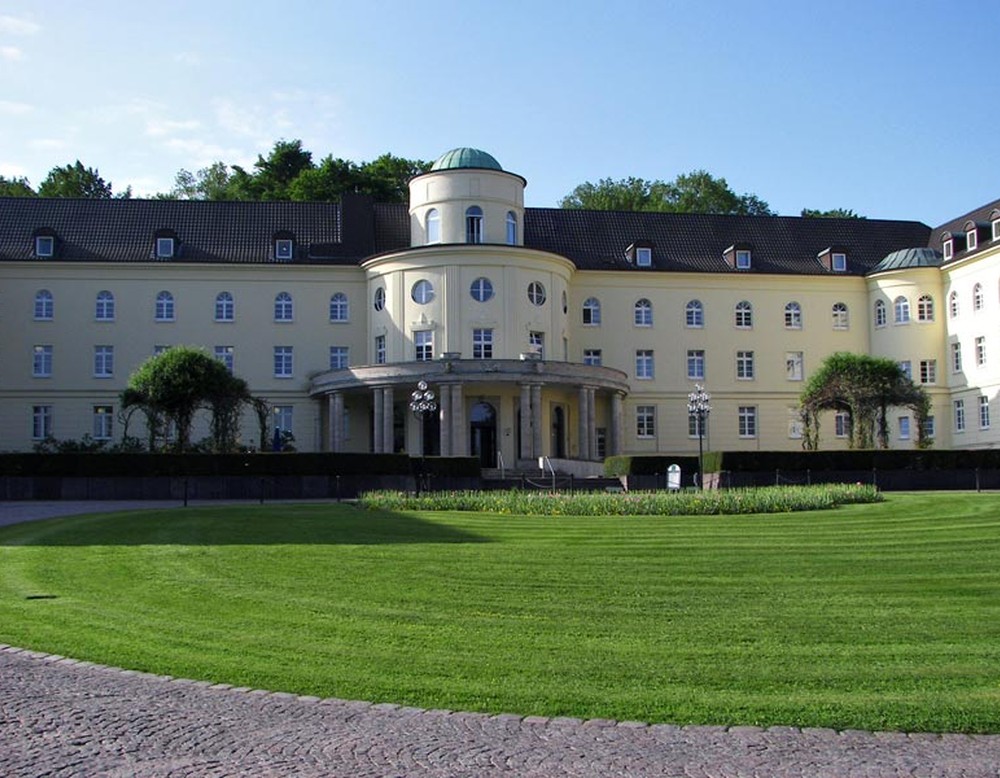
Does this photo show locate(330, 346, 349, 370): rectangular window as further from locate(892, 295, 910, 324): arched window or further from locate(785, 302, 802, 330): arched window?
locate(892, 295, 910, 324): arched window

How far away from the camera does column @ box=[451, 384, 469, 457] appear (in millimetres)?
52562

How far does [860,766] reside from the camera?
25.6 ft

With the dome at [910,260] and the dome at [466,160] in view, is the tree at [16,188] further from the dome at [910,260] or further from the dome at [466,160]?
the dome at [910,260]

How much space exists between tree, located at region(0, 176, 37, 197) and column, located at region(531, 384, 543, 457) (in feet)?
148

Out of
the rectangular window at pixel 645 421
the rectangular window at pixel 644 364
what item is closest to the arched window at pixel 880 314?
the rectangular window at pixel 644 364

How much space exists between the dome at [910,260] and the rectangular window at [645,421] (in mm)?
14731

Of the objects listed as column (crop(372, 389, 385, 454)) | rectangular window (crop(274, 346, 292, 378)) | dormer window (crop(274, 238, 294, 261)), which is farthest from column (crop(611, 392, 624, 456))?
dormer window (crop(274, 238, 294, 261))

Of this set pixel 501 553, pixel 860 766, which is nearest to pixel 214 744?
pixel 860 766

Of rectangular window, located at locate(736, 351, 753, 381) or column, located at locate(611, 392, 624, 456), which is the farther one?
rectangular window, located at locate(736, 351, 753, 381)

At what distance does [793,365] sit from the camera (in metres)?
64.5

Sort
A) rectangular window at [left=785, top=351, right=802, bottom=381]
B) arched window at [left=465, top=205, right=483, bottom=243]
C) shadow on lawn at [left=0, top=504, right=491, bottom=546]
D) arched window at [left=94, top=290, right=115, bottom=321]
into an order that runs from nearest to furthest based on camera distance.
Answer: shadow on lawn at [left=0, top=504, right=491, bottom=546], arched window at [left=465, top=205, right=483, bottom=243], arched window at [left=94, top=290, right=115, bottom=321], rectangular window at [left=785, top=351, right=802, bottom=381]

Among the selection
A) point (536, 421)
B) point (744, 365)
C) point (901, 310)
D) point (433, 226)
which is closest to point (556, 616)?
point (536, 421)

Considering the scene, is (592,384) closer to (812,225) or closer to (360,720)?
(812,225)

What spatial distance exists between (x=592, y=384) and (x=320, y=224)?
18525mm
